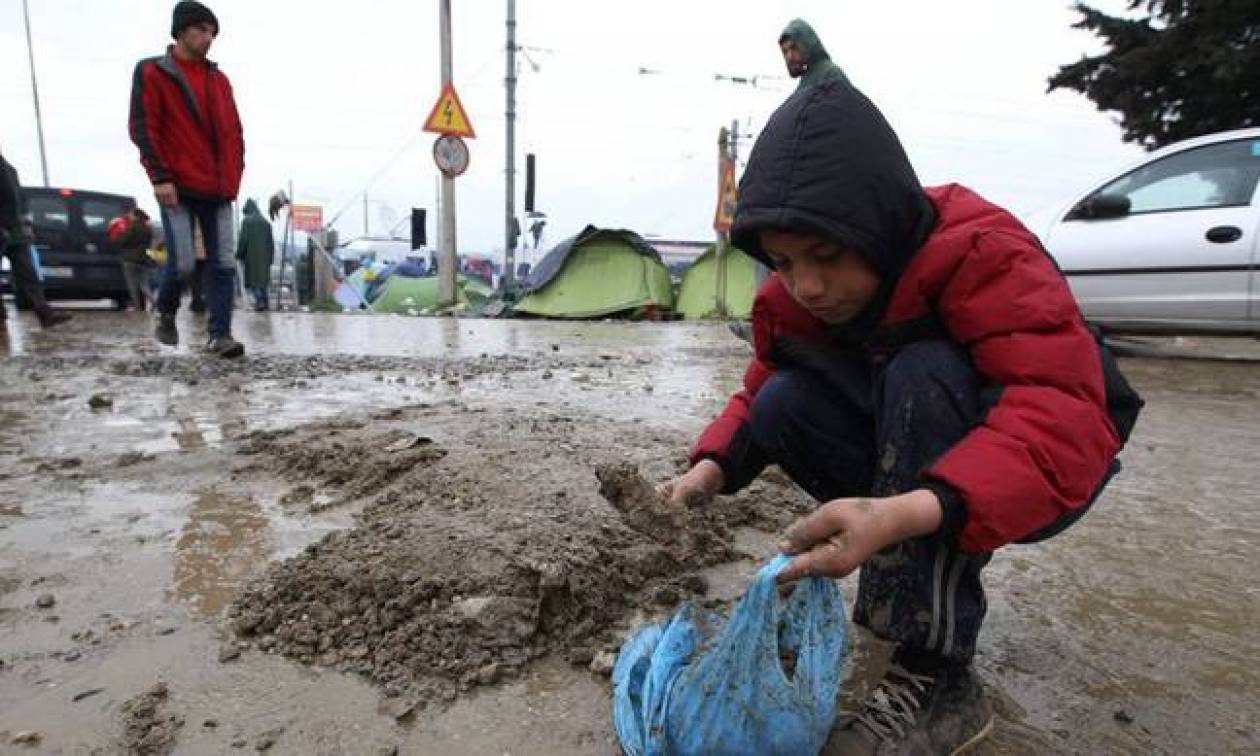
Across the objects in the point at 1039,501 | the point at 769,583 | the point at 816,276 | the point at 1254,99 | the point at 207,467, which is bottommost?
the point at 207,467

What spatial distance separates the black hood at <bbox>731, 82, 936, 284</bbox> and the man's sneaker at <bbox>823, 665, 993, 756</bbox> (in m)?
0.59

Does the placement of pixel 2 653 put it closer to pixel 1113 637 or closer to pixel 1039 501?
pixel 1039 501

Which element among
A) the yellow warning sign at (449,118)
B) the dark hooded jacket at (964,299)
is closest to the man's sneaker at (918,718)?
the dark hooded jacket at (964,299)

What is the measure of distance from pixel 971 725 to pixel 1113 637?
0.50 metres

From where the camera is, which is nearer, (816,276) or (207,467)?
(816,276)

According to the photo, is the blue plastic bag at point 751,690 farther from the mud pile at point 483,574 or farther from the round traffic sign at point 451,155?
the round traffic sign at point 451,155

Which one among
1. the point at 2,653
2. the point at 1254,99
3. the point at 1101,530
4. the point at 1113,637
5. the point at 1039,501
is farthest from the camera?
the point at 1254,99

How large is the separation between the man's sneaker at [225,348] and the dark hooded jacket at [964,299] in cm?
436

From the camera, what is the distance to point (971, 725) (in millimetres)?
1160

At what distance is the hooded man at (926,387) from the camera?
0.99 metres

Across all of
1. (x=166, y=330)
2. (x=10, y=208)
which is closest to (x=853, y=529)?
(x=166, y=330)

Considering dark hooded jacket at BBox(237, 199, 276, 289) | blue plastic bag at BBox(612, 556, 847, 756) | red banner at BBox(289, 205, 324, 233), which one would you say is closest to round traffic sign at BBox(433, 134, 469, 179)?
dark hooded jacket at BBox(237, 199, 276, 289)

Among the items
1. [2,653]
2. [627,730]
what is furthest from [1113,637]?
[2,653]

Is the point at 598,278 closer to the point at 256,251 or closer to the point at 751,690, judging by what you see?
the point at 256,251
